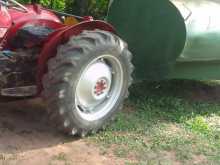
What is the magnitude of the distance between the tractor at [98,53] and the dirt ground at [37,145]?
172mm

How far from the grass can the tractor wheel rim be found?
237 millimetres

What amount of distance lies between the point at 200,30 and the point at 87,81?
1542 mm

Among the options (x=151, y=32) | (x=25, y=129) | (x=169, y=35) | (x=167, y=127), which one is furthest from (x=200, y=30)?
(x=25, y=129)

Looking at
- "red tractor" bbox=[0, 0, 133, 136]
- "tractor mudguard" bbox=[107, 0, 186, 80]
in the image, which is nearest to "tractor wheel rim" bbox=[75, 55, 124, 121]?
"red tractor" bbox=[0, 0, 133, 136]

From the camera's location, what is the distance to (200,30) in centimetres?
620

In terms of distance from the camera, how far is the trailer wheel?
16.5ft

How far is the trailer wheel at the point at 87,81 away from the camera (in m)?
5.02

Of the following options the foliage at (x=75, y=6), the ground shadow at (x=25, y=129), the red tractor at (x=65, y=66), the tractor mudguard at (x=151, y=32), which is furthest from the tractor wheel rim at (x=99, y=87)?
the foliage at (x=75, y=6)

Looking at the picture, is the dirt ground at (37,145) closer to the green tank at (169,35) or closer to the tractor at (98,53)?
the tractor at (98,53)

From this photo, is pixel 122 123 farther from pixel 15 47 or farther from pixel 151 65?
pixel 15 47

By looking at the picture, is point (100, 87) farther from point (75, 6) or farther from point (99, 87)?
point (75, 6)

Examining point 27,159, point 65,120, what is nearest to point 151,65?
point 65,120

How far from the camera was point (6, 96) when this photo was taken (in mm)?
5141

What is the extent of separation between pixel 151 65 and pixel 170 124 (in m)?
0.69
